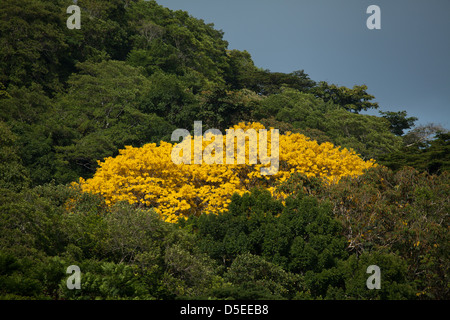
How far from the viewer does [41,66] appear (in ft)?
104

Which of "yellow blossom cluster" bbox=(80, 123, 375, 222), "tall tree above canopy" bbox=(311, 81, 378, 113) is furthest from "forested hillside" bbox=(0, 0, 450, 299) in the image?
"tall tree above canopy" bbox=(311, 81, 378, 113)

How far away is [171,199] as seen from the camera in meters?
15.9

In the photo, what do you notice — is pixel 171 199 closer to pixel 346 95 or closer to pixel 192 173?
pixel 192 173

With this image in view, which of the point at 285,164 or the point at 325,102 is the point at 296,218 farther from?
the point at 325,102

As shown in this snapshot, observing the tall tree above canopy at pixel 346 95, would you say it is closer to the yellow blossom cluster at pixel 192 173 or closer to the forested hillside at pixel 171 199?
the forested hillside at pixel 171 199

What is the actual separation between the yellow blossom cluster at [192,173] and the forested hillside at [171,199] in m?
0.07

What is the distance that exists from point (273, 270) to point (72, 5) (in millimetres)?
32983

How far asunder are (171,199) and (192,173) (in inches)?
61.0

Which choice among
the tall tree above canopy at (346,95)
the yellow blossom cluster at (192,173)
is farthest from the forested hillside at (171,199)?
the tall tree above canopy at (346,95)

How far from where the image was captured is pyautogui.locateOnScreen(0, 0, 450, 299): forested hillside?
10031mm

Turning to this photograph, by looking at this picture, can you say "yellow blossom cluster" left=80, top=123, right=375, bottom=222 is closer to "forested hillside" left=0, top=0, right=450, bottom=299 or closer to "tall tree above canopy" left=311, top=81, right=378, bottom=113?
"forested hillside" left=0, top=0, right=450, bottom=299

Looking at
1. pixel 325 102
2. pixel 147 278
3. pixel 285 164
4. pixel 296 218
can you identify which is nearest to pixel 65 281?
pixel 147 278

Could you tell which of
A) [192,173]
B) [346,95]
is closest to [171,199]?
[192,173]

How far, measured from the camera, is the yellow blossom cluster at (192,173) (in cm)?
1652
